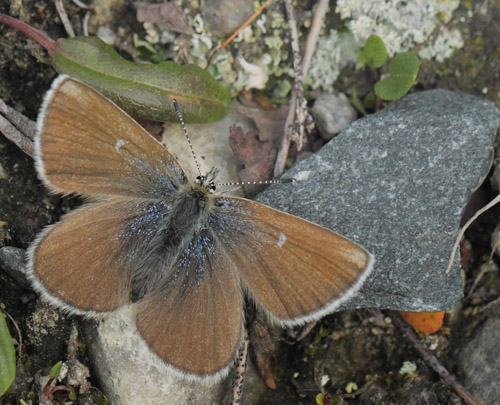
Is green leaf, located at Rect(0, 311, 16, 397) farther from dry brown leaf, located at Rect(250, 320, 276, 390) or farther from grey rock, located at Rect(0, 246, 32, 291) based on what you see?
dry brown leaf, located at Rect(250, 320, 276, 390)

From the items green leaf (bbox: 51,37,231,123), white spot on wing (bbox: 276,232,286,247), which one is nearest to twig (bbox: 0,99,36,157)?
green leaf (bbox: 51,37,231,123)

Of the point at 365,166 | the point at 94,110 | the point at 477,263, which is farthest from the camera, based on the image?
the point at 477,263

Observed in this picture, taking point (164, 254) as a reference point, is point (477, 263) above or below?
below

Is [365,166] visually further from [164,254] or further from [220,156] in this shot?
[164,254]

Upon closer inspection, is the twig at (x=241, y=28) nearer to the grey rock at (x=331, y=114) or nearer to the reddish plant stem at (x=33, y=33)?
the grey rock at (x=331, y=114)

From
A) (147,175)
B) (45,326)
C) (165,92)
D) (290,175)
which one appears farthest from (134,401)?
(165,92)

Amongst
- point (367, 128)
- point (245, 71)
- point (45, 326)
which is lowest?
point (45, 326)
